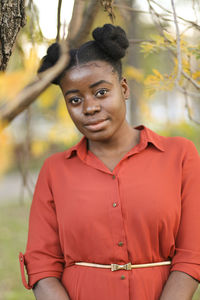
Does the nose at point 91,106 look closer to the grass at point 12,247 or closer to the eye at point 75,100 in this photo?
the eye at point 75,100

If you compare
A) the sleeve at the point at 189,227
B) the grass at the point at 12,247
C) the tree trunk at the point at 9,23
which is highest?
the tree trunk at the point at 9,23

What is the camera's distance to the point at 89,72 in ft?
6.29

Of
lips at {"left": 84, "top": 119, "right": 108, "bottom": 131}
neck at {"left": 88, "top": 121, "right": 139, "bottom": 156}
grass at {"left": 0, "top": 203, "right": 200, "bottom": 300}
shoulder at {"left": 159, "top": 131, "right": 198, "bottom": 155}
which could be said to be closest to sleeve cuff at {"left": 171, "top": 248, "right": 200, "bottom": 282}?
shoulder at {"left": 159, "top": 131, "right": 198, "bottom": 155}

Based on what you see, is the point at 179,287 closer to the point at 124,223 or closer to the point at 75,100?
the point at 124,223

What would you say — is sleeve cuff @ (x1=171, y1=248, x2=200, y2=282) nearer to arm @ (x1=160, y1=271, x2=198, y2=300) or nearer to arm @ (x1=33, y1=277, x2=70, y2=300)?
arm @ (x1=160, y1=271, x2=198, y2=300)

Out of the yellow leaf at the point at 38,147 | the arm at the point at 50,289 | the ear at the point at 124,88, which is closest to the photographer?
the arm at the point at 50,289

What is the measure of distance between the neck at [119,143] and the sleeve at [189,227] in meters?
0.29

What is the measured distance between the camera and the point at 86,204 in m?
1.88

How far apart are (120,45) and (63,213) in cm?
82

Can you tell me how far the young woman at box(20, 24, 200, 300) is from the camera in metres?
1.83

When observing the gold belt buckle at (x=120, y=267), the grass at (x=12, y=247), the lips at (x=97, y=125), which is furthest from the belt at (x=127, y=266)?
the grass at (x=12, y=247)

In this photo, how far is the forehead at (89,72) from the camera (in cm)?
191

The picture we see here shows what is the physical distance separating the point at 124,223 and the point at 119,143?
412mm

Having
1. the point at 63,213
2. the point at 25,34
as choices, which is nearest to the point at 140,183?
the point at 63,213
